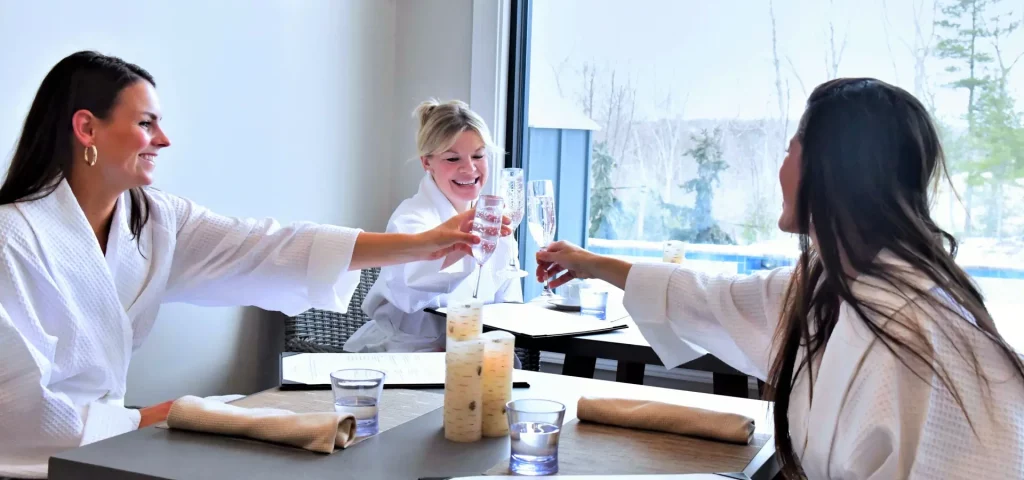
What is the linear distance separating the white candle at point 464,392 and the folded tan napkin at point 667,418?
0.59 ft

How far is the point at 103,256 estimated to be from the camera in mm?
1859

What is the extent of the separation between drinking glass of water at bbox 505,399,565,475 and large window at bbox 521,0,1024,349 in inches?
96.2

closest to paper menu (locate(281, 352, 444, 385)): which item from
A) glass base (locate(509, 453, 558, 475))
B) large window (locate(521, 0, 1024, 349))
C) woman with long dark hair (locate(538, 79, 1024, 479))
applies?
glass base (locate(509, 453, 558, 475))

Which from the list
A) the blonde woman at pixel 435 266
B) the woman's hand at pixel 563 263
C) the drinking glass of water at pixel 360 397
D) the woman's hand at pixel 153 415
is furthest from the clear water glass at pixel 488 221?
the blonde woman at pixel 435 266

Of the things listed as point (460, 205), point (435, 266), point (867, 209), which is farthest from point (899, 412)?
point (460, 205)

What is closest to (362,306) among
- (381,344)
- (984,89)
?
(381,344)

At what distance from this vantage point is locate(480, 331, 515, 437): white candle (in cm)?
132

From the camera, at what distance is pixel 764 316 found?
1604 millimetres

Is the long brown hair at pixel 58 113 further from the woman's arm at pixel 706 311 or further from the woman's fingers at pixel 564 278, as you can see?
the woman's arm at pixel 706 311

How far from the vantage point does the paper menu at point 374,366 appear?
63.8 inches

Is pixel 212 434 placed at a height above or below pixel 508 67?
below

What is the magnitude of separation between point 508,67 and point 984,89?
174cm

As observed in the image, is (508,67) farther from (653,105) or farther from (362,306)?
(362,306)

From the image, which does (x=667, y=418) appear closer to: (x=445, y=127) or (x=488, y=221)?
(x=488, y=221)
